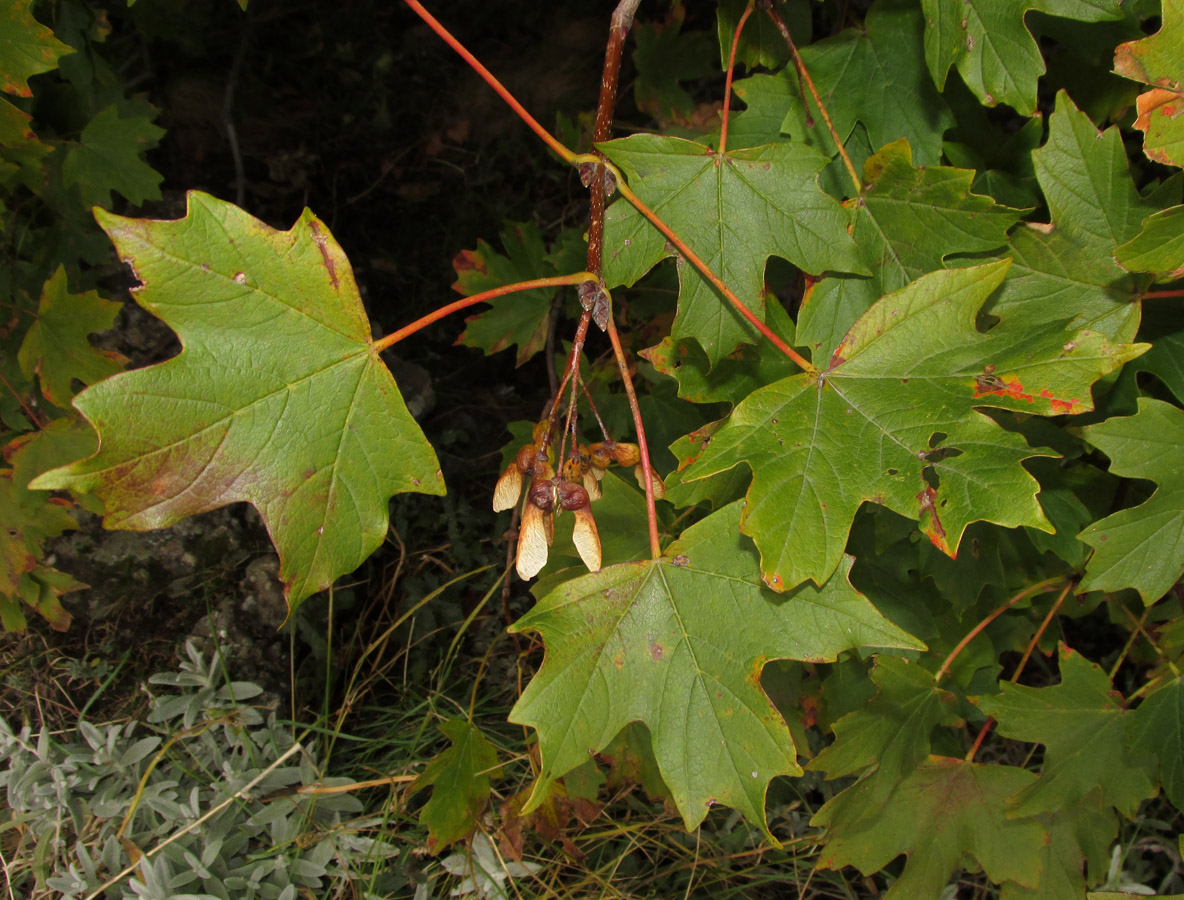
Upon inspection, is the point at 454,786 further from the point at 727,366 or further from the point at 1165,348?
the point at 1165,348

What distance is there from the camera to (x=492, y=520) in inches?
101

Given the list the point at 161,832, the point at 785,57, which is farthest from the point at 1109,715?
the point at 161,832

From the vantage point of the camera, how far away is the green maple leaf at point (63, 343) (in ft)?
5.58

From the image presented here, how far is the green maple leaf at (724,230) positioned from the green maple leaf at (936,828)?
3.14 feet

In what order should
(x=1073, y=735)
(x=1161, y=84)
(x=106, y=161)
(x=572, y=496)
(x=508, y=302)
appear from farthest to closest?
(x=508, y=302) → (x=106, y=161) → (x=1073, y=735) → (x=572, y=496) → (x=1161, y=84)

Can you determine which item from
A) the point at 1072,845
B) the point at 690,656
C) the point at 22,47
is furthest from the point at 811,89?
the point at 1072,845

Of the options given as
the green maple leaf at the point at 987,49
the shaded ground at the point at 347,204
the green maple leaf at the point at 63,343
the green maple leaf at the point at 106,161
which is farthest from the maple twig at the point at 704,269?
the shaded ground at the point at 347,204

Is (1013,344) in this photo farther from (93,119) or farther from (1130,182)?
(93,119)

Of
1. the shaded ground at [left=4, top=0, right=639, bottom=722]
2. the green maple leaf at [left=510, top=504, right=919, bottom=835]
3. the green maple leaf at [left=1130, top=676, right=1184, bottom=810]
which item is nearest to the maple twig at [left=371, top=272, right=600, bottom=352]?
the green maple leaf at [left=510, top=504, right=919, bottom=835]

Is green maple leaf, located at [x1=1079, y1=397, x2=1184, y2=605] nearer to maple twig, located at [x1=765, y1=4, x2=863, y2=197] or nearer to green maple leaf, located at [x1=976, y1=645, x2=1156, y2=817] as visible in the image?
green maple leaf, located at [x1=976, y1=645, x2=1156, y2=817]

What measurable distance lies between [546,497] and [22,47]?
47.2 inches

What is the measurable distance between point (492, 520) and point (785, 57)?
160cm

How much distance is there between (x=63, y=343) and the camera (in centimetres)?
172

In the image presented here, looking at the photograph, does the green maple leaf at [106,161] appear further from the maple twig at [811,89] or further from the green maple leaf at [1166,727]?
the green maple leaf at [1166,727]
